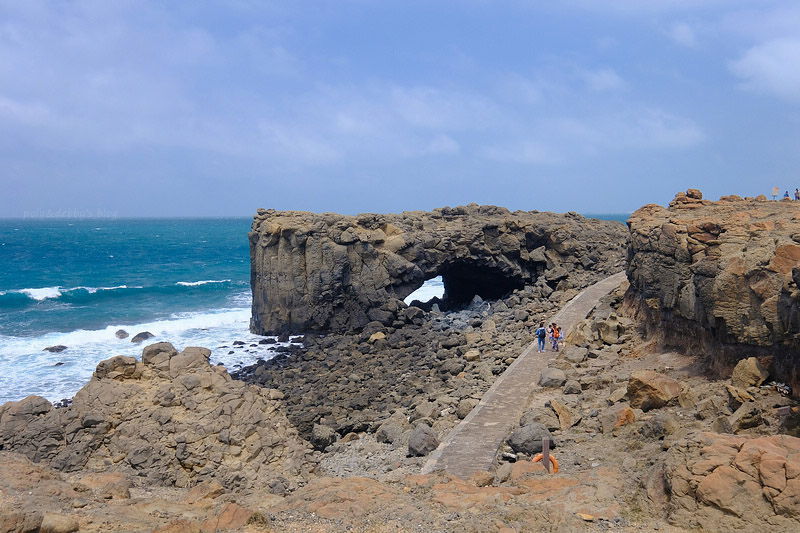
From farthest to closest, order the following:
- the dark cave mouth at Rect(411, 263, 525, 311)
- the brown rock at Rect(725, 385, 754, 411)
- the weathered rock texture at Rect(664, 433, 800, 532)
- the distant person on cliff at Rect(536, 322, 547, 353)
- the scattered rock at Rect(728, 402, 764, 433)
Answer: the dark cave mouth at Rect(411, 263, 525, 311), the distant person on cliff at Rect(536, 322, 547, 353), the brown rock at Rect(725, 385, 754, 411), the scattered rock at Rect(728, 402, 764, 433), the weathered rock texture at Rect(664, 433, 800, 532)

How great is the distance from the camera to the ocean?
93.7 feet

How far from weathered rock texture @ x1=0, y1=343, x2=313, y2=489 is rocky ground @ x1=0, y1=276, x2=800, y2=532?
4 centimetres

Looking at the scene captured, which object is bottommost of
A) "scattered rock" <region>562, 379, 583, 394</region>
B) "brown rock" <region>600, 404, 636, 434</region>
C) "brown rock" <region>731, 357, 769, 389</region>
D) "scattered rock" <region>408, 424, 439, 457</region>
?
"scattered rock" <region>408, 424, 439, 457</region>

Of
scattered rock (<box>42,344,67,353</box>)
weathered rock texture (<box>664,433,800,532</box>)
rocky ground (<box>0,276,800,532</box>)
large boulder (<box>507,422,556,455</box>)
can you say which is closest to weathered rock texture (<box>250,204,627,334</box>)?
rocky ground (<box>0,276,800,532</box>)

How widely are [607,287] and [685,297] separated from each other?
46.2ft

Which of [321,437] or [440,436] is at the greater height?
[440,436]

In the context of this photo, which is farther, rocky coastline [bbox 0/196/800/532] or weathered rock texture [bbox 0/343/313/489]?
weathered rock texture [bbox 0/343/313/489]

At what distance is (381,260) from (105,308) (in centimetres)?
2625

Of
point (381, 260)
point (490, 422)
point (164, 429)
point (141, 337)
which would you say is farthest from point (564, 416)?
point (141, 337)

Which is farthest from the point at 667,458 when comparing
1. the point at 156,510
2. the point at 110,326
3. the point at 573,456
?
the point at 110,326

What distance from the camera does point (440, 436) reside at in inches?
629

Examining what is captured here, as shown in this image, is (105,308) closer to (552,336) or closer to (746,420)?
(552,336)

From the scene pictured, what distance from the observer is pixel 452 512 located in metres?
8.84

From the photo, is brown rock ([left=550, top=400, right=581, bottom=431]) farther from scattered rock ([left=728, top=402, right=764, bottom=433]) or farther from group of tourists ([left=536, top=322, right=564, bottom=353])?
group of tourists ([left=536, top=322, right=564, bottom=353])
